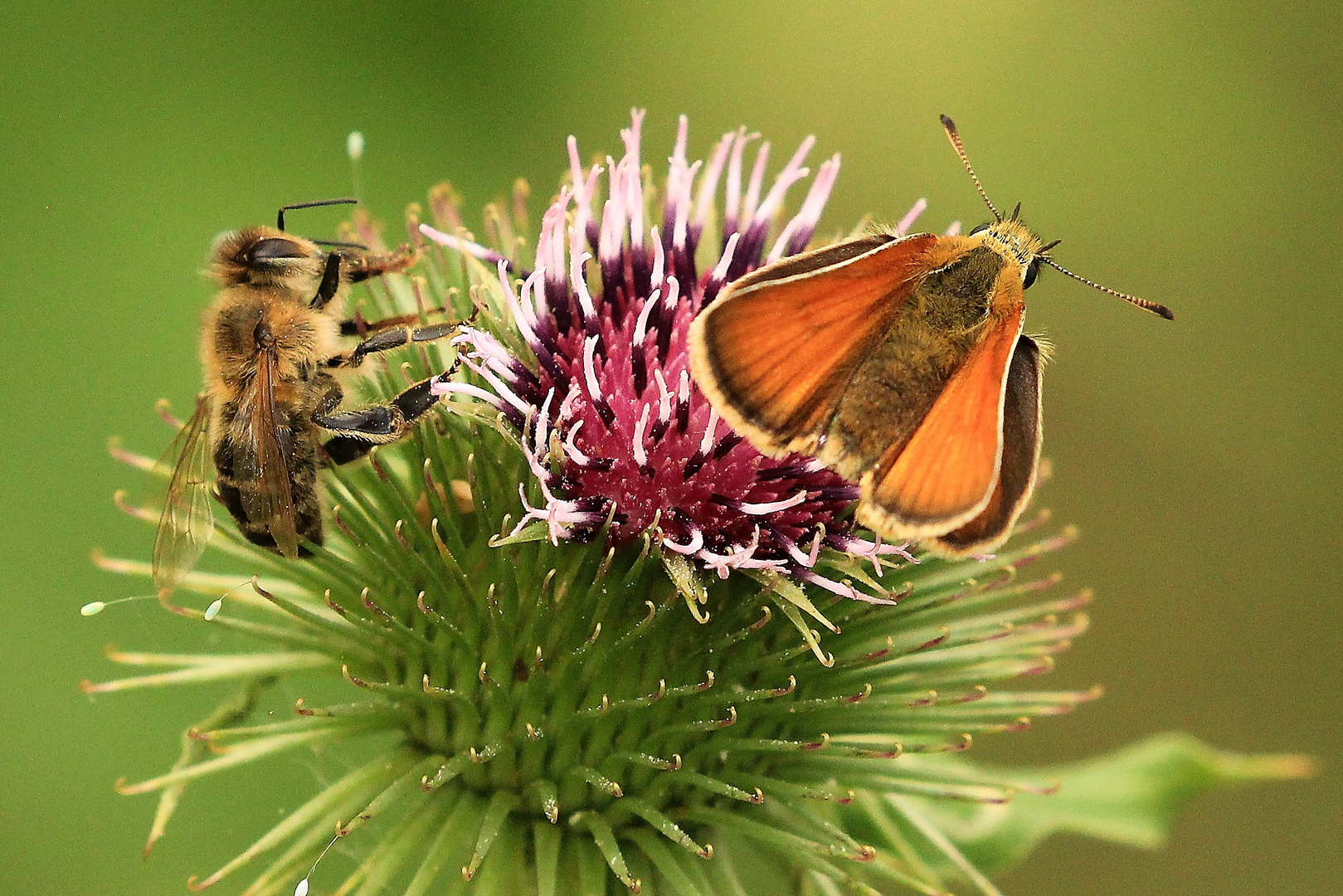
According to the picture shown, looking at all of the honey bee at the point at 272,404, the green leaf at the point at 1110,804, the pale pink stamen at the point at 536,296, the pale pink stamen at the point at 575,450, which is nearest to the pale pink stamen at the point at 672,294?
the pale pink stamen at the point at 536,296

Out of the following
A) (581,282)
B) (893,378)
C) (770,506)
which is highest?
(581,282)

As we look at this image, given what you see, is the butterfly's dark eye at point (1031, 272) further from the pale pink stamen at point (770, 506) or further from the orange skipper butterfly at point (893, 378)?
the pale pink stamen at point (770, 506)

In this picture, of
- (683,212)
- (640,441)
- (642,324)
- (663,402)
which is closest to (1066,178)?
(683,212)

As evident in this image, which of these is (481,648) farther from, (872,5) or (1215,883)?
(872,5)

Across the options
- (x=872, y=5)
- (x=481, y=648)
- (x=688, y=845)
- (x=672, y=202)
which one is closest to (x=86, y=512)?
(x=481, y=648)

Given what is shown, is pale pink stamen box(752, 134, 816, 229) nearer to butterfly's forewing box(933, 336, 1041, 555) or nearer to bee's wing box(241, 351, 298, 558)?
butterfly's forewing box(933, 336, 1041, 555)

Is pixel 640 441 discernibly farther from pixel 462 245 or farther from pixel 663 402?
pixel 462 245
